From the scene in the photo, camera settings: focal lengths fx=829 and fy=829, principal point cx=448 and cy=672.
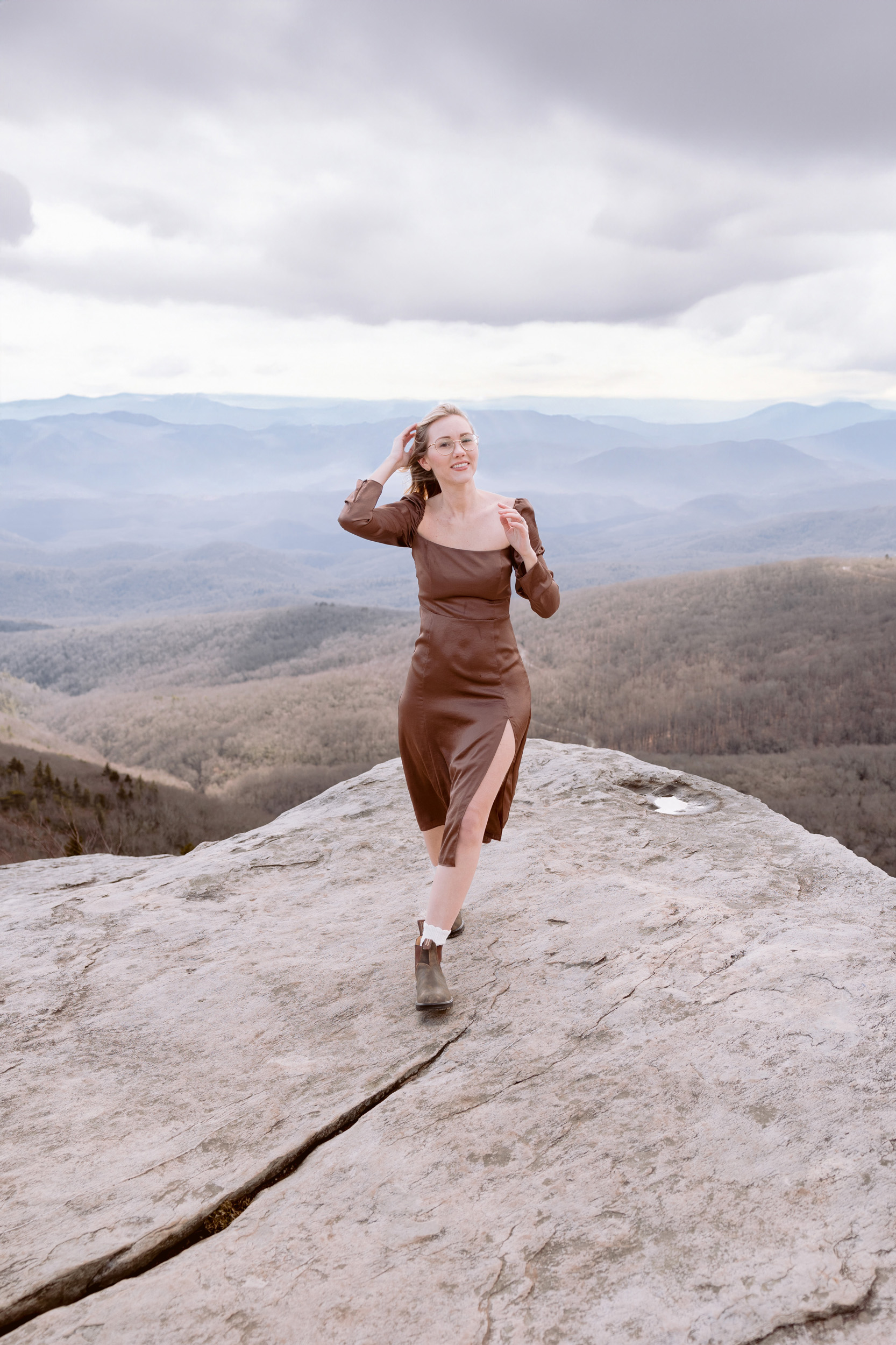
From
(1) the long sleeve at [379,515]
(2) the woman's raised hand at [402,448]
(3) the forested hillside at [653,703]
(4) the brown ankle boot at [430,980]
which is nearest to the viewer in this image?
(4) the brown ankle boot at [430,980]

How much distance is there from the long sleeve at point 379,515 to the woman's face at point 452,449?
0.28m

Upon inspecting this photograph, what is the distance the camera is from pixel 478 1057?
3.67 meters

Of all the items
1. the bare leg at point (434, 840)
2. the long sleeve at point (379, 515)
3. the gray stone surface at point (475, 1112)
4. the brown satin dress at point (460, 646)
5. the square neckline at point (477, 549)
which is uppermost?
the long sleeve at point (379, 515)

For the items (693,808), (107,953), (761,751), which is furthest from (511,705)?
(761,751)

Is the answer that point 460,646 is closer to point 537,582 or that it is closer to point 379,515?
point 537,582

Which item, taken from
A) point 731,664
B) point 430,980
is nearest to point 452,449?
point 430,980

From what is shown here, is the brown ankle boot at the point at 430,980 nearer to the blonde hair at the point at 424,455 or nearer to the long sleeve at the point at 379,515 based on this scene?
the long sleeve at the point at 379,515

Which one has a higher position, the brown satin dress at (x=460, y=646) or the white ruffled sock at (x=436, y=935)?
the brown satin dress at (x=460, y=646)

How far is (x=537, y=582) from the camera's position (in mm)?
4566

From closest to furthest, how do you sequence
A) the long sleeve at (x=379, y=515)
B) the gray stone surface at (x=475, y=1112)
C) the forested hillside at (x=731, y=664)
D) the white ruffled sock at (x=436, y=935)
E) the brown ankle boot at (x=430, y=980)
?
the gray stone surface at (x=475, y=1112) → the brown ankle boot at (x=430, y=980) → the white ruffled sock at (x=436, y=935) → the long sleeve at (x=379, y=515) → the forested hillside at (x=731, y=664)

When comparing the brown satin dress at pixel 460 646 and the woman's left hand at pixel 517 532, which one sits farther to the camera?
the brown satin dress at pixel 460 646

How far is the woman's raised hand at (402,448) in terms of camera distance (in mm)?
4660

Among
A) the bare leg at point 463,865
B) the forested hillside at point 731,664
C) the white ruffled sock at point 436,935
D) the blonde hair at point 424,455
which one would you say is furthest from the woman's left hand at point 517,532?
the forested hillside at point 731,664

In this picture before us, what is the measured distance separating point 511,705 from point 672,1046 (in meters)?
1.85
